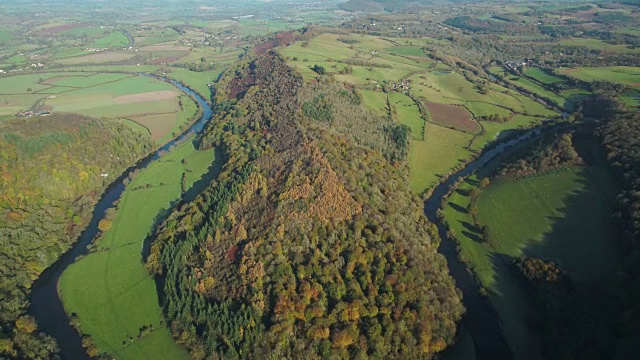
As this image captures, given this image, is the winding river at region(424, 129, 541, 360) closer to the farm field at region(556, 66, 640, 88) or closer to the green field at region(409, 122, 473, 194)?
the green field at region(409, 122, 473, 194)

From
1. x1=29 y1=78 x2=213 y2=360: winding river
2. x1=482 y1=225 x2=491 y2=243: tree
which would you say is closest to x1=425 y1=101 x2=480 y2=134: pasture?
x1=482 y1=225 x2=491 y2=243: tree

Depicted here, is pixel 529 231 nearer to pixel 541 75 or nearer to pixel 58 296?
pixel 58 296

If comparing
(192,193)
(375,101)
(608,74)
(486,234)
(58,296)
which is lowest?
(58,296)

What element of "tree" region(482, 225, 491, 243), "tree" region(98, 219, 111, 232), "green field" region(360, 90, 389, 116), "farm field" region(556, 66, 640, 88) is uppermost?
"farm field" region(556, 66, 640, 88)

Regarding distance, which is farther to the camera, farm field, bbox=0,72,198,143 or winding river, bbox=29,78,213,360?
farm field, bbox=0,72,198,143

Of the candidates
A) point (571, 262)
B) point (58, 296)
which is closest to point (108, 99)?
point (58, 296)

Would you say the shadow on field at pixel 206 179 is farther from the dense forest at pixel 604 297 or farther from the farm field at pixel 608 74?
the farm field at pixel 608 74

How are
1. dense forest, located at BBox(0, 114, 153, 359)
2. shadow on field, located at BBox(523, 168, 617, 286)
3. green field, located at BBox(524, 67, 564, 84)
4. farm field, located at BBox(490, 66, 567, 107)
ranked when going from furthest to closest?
1. green field, located at BBox(524, 67, 564, 84)
2. farm field, located at BBox(490, 66, 567, 107)
3. shadow on field, located at BBox(523, 168, 617, 286)
4. dense forest, located at BBox(0, 114, 153, 359)
